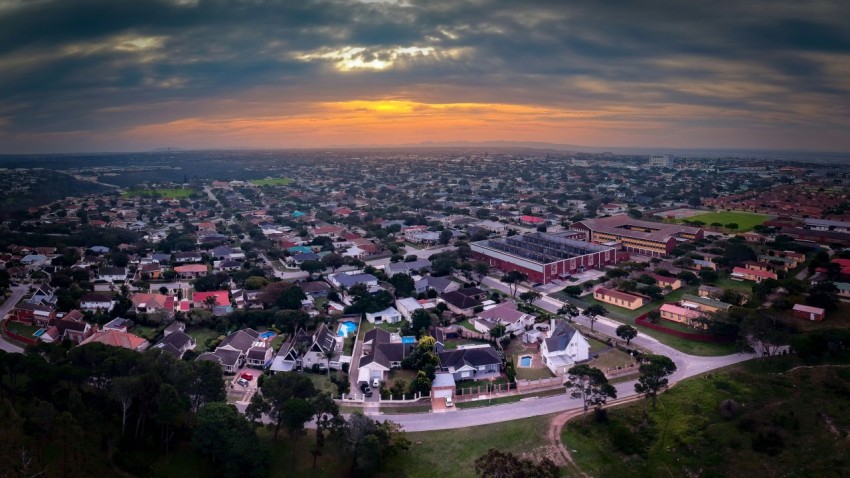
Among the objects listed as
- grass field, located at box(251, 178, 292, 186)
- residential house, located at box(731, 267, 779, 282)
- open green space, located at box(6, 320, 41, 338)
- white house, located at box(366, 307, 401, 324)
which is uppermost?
grass field, located at box(251, 178, 292, 186)

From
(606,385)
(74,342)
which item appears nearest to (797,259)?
(606,385)

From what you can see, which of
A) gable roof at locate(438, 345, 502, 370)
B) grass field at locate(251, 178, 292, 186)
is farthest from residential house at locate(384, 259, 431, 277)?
grass field at locate(251, 178, 292, 186)

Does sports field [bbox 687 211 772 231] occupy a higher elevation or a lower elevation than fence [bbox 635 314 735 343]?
higher

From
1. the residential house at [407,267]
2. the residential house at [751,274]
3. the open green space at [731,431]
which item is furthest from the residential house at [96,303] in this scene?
the residential house at [751,274]

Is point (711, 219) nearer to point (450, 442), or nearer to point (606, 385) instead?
point (606, 385)

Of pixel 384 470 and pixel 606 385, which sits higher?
pixel 606 385

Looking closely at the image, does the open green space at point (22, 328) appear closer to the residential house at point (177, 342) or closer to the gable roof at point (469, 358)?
the residential house at point (177, 342)

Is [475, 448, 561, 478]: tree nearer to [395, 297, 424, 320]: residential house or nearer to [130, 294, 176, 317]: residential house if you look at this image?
[395, 297, 424, 320]: residential house
